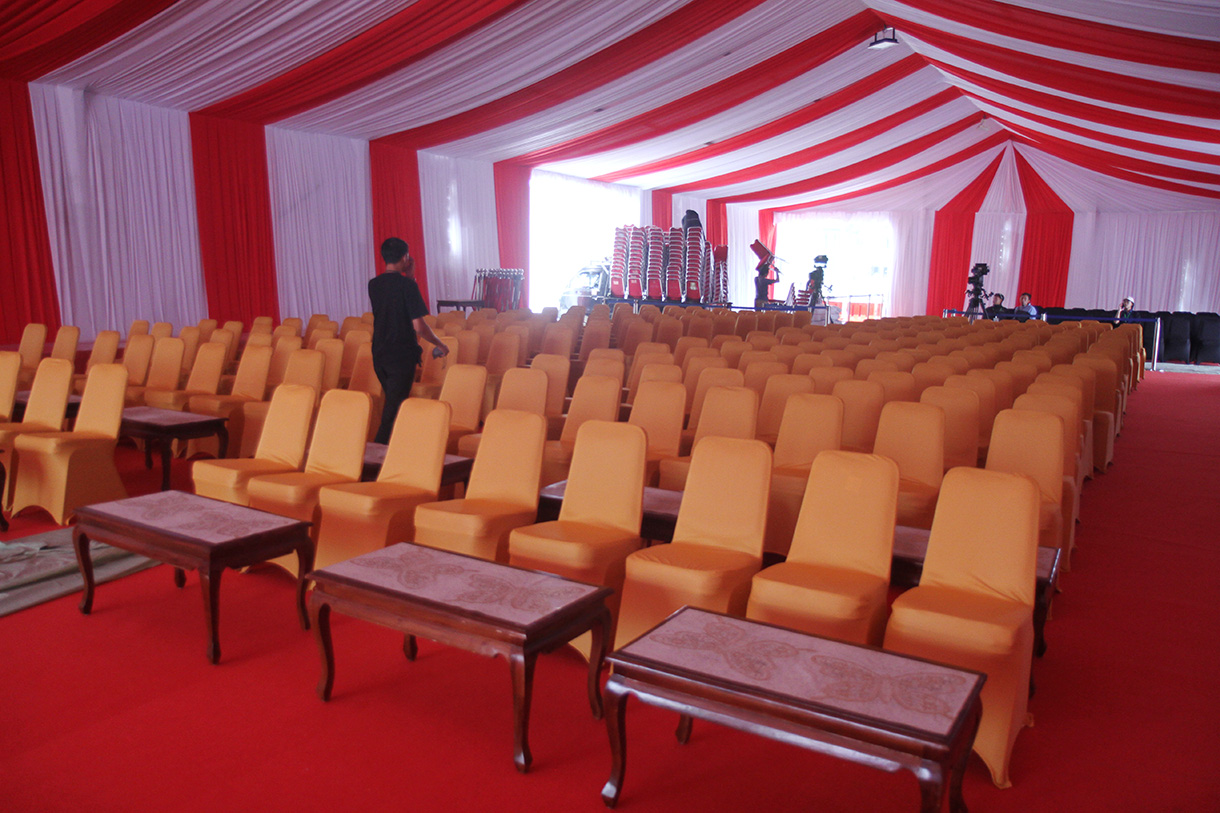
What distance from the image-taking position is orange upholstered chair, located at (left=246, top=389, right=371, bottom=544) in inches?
161

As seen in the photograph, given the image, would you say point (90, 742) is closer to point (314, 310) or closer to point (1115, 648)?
point (1115, 648)

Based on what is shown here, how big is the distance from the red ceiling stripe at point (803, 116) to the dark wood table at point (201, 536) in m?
12.1

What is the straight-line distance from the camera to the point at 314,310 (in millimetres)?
13219

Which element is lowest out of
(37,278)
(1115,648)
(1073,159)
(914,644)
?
(1115,648)

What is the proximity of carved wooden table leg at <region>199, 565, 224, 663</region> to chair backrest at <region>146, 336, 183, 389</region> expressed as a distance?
14.0ft

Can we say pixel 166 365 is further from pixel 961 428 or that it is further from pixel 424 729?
pixel 961 428

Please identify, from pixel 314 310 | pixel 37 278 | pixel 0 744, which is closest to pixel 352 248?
pixel 314 310

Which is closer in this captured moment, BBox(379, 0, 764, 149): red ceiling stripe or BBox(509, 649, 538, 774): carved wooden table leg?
BBox(509, 649, 538, 774): carved wooden table leg

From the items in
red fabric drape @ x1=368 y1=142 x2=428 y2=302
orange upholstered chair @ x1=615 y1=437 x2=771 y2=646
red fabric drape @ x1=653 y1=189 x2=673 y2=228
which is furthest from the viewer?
red fabric drape @ x1=653 y1=189 x2=673 y2=228

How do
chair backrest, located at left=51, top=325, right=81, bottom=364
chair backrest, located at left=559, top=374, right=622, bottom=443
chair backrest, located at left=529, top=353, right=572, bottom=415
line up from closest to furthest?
chair backrest, located at left=559, top=374, right=622, bottom=443 → chair backrest, located at left=529, top=353, right=572, bottom=415 → chair backrest, located at left=51, top=325, right=81, bottom=364

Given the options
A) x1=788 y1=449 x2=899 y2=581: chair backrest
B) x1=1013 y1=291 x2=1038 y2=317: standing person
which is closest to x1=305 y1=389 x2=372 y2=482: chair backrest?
x1=788 y1=449 x2=899 y2=581: chair backrest

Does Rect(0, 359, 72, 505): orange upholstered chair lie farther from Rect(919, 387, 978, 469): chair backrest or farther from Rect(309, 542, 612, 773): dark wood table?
Rect(919, 387, 978, 469): chair backrest

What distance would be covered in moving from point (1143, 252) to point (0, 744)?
80.8ft

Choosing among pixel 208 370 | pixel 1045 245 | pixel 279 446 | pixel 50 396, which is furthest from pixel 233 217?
pixel 1045 245
